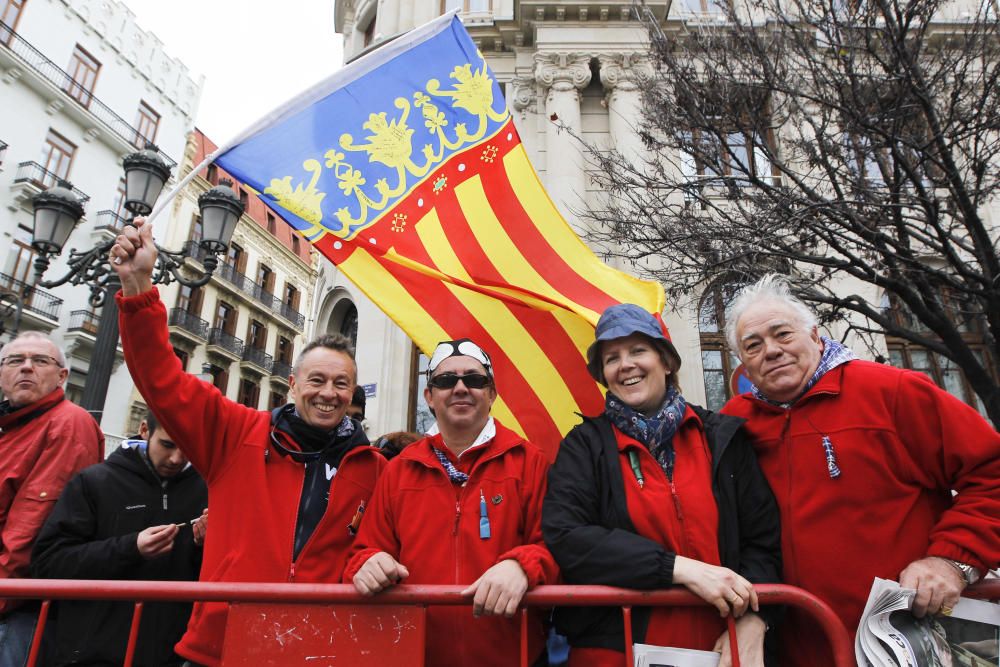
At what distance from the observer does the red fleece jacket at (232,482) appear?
216 cm

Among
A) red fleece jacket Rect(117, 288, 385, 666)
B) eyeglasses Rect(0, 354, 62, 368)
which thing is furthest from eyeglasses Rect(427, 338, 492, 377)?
eyeglasses Rect(0, 354, 62, 368)

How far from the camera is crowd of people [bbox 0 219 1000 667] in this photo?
181 centimetres

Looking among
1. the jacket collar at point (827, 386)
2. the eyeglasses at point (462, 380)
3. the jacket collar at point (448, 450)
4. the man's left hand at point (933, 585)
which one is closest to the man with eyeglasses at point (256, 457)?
the jacket collar at point (448, 450)

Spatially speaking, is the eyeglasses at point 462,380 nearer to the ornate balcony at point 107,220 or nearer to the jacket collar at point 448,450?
the jacket collar at point 448,450

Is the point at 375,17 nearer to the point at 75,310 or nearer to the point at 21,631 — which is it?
the point at 21,631

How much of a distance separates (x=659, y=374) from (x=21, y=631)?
2904 millimetres

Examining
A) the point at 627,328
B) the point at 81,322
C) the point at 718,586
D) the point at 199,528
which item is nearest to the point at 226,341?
the point at 81,322

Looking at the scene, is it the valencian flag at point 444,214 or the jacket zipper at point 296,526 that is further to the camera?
the valencian flag at point 444,214

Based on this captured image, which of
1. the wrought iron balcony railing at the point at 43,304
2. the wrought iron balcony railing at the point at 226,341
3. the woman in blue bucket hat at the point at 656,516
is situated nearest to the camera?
the woman in blue bucket hat at the point at 656,516

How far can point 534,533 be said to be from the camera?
6.89 ft

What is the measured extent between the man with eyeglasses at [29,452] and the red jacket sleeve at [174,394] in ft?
3.09

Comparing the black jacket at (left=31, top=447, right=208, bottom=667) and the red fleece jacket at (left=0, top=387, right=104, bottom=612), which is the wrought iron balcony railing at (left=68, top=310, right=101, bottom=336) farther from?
the black jacket at (left=31, top=447, right=208, bottom=667)

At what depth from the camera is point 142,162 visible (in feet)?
20.9

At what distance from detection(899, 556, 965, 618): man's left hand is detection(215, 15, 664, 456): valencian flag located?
2.31 metres
